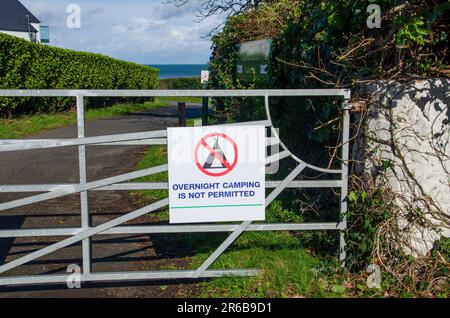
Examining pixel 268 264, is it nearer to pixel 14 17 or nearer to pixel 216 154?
pixel 216 154

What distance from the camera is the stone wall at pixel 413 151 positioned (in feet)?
13.7

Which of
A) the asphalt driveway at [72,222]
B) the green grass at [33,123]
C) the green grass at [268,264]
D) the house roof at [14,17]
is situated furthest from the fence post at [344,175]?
the house roof at [14,17]

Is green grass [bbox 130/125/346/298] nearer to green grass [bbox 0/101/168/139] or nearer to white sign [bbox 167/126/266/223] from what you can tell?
white sign [bbox 167/126/266/223]

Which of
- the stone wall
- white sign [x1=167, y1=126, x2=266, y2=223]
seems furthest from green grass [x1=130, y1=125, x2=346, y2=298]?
the stone wall

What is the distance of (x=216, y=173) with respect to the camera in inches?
161

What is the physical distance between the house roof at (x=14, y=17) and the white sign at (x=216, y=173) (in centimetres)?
5636

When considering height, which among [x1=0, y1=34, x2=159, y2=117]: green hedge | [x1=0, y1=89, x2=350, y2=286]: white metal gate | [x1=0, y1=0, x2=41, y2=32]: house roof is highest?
[x1=0, y1=0, x2=41, y2=32]: house roof

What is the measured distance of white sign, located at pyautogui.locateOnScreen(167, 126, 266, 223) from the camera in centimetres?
400

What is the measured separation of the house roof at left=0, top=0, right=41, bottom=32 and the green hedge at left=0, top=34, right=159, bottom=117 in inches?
1333

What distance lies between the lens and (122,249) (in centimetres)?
527

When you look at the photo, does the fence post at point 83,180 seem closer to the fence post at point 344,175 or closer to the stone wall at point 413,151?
the fence post at point 344,175

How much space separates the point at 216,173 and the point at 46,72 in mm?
15147

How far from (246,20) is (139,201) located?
4831 millimetres

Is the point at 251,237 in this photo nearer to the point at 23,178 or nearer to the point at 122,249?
the point at 122,249
